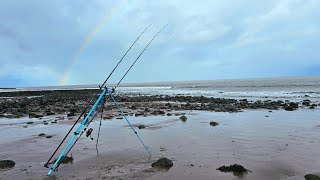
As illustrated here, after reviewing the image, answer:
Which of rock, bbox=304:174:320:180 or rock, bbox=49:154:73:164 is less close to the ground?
rock, bbox=304:174:320:180

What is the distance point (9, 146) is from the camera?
11.8 meters

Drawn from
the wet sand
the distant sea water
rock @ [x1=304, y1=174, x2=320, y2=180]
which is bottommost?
the distant sea water

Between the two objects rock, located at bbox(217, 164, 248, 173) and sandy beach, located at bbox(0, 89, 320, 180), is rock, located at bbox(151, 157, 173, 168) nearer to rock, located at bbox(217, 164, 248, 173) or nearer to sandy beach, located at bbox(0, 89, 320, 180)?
sandy beach, located at bbox(0, 89, 320, 180)

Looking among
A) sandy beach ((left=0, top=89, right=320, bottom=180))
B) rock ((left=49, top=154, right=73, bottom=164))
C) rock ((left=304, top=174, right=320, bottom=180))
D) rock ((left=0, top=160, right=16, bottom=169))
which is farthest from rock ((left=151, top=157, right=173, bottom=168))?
rock ((left=0, top=160, right=16, bottom=169))

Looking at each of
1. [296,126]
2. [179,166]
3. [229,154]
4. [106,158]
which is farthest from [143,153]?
[296,126]

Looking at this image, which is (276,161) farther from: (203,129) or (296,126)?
(296,126)

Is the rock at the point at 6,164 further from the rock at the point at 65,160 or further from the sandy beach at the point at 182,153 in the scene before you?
the rock at the point at 65,160

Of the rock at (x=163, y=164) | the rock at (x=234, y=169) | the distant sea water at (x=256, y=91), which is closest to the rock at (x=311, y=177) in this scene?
the rock at (x=234, y=169)

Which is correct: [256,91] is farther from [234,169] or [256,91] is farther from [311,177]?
[311,177]

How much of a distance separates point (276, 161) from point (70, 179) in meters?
6.09

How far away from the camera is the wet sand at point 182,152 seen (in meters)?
7.60

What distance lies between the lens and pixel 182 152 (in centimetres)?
984

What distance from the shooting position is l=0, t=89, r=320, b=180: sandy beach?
7.60 metres

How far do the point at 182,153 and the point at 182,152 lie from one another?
14 cm
